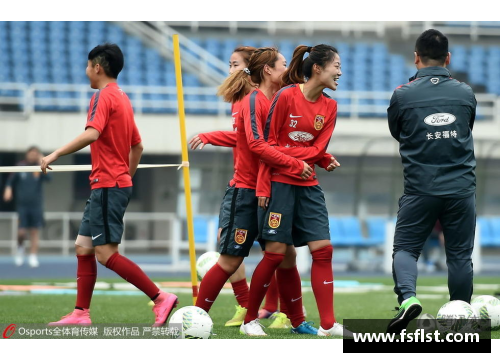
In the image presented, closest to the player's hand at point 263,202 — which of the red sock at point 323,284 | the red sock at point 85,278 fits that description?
the red sock at point 323,284

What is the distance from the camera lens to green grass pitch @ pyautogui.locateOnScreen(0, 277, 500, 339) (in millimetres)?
7520

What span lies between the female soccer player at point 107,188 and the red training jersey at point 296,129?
116cm

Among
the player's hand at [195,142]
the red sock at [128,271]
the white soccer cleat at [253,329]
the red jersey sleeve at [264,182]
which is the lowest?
the white soccer cleat at [253,329]

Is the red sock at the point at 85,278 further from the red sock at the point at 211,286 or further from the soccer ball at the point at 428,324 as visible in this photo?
the soccer ball at the point at 428,324

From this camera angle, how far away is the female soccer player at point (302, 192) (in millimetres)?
6371

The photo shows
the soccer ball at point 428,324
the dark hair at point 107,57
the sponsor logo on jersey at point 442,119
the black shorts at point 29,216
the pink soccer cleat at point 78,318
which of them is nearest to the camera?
the soccer ball at point 428,324

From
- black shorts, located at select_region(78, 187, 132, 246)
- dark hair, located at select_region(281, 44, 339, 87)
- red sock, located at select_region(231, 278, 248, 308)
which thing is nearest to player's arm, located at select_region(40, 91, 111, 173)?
black shorts, located at select_region(78, 187, 132, 246)

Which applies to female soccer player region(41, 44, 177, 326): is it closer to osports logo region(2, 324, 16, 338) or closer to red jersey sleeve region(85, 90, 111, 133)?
red jersey sleeve region(85, 90, 111, 133)

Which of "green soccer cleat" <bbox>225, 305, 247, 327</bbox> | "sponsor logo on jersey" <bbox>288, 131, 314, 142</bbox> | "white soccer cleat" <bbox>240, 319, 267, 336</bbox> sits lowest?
"green soccer cleat" <bbox>225, 305, 247, 327</bbox>

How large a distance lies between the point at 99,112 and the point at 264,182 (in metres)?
1.40

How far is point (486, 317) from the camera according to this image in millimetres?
6633

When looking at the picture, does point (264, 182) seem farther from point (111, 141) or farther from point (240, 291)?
point (240, 291)

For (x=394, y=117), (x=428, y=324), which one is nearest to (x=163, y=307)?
(x=428, y=324)

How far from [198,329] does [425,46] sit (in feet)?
8.70
